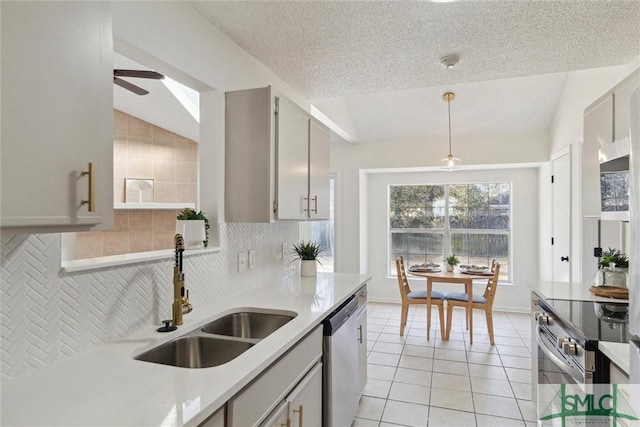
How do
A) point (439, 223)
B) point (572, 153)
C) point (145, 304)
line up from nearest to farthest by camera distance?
point (145, 304)
point (572, 153)
point (439, 223)

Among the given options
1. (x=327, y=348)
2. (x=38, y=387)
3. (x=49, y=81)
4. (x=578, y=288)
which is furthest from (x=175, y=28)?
(x=578, y=288)

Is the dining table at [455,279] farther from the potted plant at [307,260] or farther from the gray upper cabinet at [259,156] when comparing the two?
the gray upper cabinet at [259,156]

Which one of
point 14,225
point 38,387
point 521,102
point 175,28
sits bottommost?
point 38,387

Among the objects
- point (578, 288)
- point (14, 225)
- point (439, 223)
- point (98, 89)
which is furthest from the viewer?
point (439, 223)

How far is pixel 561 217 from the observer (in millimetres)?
4277

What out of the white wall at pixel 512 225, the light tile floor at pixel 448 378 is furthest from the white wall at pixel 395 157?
the light tile floor at pixel 448 378

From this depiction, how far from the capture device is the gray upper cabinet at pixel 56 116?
2.78 ft

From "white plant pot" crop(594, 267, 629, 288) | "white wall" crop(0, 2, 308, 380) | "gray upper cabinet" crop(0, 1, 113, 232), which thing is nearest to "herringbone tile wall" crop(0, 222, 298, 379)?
"white wall" crop(0, 2, 308, 380)

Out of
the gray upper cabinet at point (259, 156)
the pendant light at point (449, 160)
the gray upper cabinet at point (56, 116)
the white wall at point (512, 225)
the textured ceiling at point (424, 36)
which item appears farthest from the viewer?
the white wall at point (512, 225)

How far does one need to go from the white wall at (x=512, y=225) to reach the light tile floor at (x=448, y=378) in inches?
30.1

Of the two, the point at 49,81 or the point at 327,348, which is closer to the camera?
the point at 49,81

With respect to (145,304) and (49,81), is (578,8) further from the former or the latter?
(145,304)

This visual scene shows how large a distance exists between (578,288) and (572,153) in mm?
1937

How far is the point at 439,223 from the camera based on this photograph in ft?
19.1
